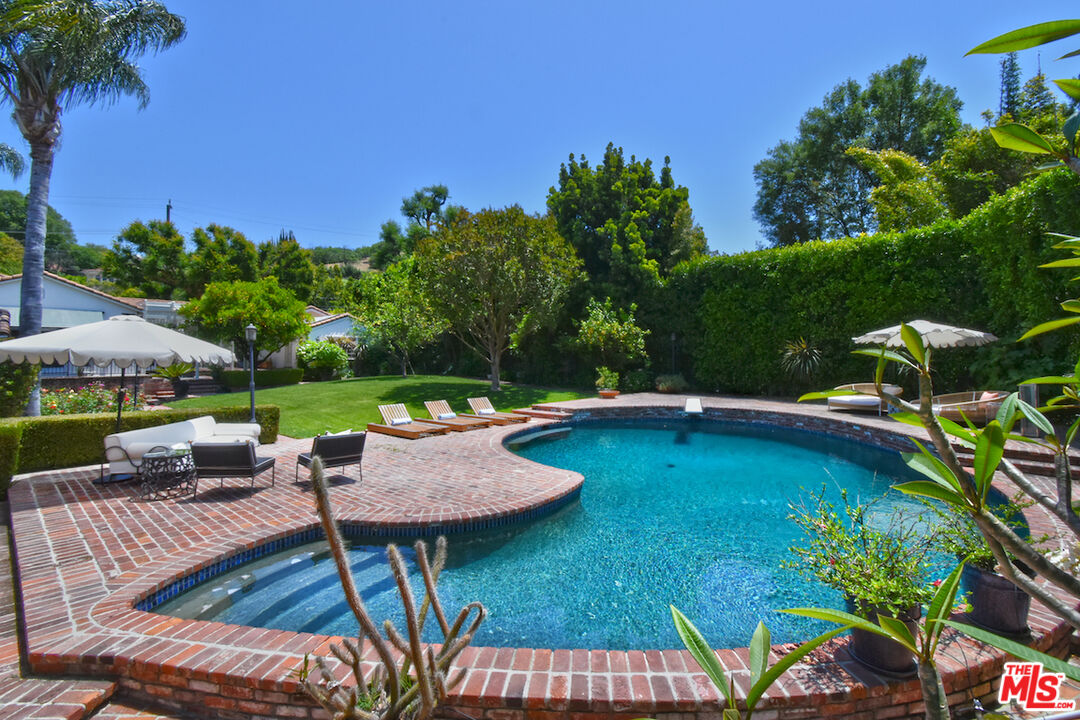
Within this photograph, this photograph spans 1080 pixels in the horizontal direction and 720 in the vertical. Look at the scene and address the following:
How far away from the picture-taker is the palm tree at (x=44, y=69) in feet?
36.9

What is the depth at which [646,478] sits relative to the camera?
9.84m

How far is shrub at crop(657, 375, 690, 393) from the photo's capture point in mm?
20844

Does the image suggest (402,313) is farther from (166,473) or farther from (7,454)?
(7,454)

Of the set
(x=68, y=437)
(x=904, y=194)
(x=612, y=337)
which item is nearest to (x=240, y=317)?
(x=68, y=437)

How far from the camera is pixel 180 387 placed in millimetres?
21391

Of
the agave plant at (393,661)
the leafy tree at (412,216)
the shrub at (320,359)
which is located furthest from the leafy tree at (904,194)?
the leafy tree at (412,216)

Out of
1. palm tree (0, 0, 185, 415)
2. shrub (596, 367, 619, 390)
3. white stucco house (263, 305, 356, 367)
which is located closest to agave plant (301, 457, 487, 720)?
palm tree (0, 0, 185, 415)

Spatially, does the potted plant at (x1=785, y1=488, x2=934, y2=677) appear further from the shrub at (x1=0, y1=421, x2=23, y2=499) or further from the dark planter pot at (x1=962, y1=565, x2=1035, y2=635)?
the shrub at (x1=0, y1=421, x2=23, y2=499)

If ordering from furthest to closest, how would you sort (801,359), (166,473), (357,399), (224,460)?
(357,399) < (801,359) < (166,473) < (224,460)

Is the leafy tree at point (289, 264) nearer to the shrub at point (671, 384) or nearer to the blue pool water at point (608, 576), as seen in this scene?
the shrub at point (671, 384)

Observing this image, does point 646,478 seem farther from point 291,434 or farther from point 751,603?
point 291,434

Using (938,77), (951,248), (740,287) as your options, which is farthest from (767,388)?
(938,77)

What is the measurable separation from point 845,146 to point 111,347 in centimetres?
3520

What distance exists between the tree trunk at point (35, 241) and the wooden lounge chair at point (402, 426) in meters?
7.81
